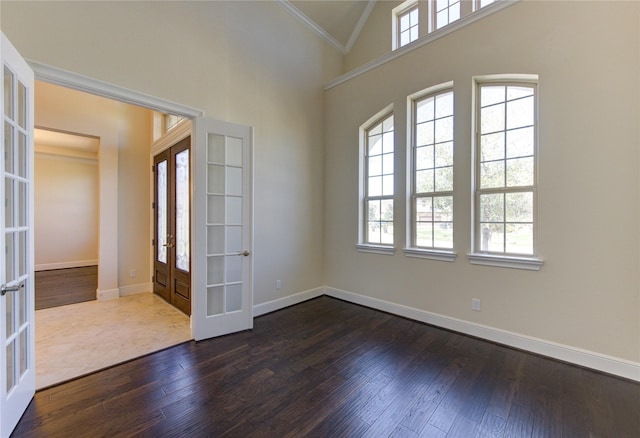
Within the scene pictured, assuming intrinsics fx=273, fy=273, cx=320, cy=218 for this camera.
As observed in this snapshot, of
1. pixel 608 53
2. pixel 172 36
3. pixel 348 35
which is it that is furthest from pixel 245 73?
pixel 608 53

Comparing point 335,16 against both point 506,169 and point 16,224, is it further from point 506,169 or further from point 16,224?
point 16,224

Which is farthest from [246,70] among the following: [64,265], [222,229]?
[64,265]

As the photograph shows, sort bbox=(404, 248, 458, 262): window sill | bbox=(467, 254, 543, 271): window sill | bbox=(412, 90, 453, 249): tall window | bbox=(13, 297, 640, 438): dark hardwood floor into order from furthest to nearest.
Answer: bbox=(412, 90, 453, 249): tall window → bbox=(404, 248, 458, 262): window sill → bbox=(467, 254, 543, 271): window sill → bbox=(13, 297, 640, 438): dark hardwood floor

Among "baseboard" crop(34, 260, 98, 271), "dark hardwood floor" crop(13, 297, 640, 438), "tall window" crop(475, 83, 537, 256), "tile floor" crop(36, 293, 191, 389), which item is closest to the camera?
"dark hardwood floor" crop(13, 297, 640, 438)

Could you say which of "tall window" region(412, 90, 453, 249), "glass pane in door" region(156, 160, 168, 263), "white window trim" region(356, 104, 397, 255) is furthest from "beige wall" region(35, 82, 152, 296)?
"tall window" region(412, 90, 453, 249)

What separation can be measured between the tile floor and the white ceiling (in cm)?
464

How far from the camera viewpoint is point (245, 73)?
3551mm

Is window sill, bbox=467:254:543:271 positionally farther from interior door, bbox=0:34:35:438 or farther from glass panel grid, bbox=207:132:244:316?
interior door, bbox=0:34:35:438

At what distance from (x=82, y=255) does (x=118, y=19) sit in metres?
7.15

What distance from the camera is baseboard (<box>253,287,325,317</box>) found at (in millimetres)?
3679

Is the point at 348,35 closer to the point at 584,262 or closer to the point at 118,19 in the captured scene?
the point at 118,19

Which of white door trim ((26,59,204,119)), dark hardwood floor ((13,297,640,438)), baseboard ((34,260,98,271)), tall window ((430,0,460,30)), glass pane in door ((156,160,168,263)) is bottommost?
dark hardwood floor ((13,297,640,438))

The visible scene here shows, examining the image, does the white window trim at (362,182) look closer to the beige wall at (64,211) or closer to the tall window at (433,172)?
the tall window at (433,172)

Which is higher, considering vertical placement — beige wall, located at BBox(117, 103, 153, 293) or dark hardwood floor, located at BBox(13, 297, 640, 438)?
beige wall, located at BBox(117, 103, 153, 293)
